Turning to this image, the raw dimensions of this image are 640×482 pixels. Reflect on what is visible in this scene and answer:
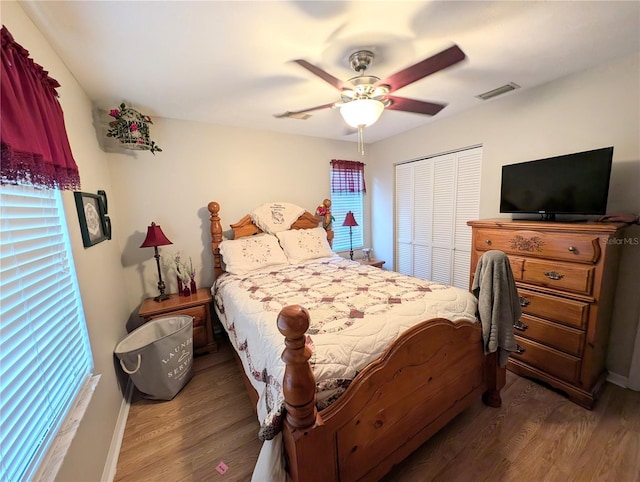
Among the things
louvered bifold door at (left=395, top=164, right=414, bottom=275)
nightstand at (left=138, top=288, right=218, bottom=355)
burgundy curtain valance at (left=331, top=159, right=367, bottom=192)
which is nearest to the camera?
nightstand at (left=138, top=288, right=218, bottom=355)

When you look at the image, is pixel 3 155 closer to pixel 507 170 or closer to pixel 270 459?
pixel 270 459

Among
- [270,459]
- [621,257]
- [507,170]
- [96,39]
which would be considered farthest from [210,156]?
[621,257]

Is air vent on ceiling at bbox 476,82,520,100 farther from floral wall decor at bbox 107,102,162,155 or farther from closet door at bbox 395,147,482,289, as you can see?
floral wall decor at bbox 107,102,162,155

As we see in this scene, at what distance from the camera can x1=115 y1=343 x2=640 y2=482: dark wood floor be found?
1.42 metres

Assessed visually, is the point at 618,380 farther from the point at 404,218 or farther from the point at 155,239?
the point at 155,239

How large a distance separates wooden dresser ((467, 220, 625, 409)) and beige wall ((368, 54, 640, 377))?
13 centimetres

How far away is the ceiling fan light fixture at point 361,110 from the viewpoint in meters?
1.57

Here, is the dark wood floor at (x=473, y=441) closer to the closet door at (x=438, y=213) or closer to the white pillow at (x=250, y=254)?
the white pillow at (x=250, y=254)

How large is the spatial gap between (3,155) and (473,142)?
3308 millimetres

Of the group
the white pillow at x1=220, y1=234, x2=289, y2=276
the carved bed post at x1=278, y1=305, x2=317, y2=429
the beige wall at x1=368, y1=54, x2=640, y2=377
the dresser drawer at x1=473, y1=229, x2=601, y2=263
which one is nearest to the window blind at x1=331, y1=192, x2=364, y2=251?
the white pillow at x1=220, y1=234, x2=289, y2=276

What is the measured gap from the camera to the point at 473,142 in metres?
2.71

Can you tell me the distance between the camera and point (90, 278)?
62.4 inches

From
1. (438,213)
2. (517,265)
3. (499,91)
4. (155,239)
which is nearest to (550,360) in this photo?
(517,265)

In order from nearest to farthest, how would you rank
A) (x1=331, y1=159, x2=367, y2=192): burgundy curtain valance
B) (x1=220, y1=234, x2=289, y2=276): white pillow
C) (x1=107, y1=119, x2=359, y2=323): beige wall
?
(x1=107, y1=119, x2=359, y2=323): beige wall → (x1=220, y1=234, x2=289, y2=276): white pillow → (x1=331, y1=159, x2=367, y2=192): burgundy curtain valance
